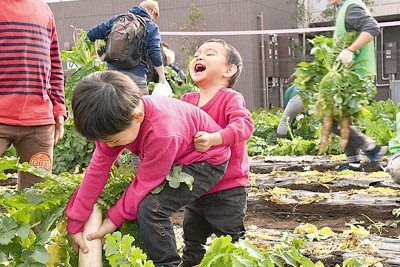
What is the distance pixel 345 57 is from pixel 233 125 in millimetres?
2370

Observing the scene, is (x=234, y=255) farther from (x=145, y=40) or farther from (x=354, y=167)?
(x=354, y=167)

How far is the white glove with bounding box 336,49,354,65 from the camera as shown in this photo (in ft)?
15.6

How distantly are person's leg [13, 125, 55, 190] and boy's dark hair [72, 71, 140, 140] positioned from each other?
1.14 meters

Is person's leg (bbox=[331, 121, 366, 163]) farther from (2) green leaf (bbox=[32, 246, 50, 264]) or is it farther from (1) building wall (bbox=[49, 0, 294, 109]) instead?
(1) building wall (bbox=[49, 0, 294, 109])

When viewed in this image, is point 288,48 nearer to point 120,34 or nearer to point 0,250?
point 120,34

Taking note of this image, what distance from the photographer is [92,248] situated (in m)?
2.47

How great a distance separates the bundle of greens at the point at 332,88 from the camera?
14.9 ft

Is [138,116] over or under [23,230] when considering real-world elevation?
over

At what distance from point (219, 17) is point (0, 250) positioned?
20.0 meters

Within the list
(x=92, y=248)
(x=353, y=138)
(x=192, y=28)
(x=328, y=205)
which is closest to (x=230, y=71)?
(x=92, y=248)

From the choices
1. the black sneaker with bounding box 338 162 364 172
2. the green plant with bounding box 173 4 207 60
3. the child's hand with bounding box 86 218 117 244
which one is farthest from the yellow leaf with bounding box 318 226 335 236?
the green plant with bounding box 173 4 207 60

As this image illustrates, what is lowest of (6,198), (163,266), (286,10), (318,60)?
(163,266)

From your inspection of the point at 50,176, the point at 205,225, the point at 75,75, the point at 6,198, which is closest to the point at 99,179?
the point at 50,176

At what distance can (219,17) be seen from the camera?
862 inches
